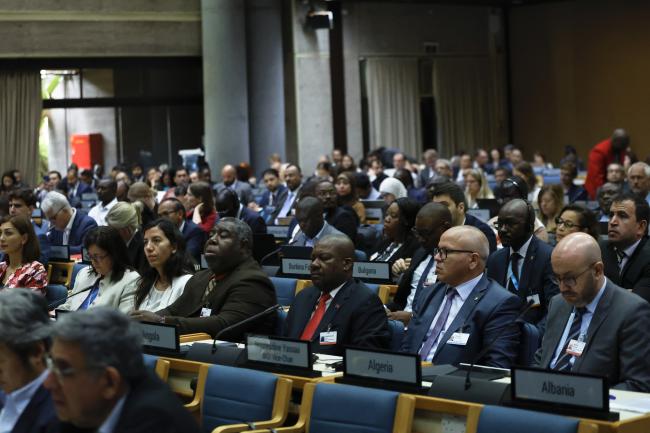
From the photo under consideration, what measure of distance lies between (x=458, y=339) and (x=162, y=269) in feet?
6.34

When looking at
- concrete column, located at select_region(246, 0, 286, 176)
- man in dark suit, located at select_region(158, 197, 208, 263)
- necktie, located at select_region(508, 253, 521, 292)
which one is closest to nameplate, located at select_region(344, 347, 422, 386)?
necktie, located at select_region(508, 253, 521, 292)

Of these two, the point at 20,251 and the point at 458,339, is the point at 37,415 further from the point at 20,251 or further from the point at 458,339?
the point at 20,251

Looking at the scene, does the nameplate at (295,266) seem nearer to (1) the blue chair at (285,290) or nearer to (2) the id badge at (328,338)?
(1) the blue chair at (285,290)

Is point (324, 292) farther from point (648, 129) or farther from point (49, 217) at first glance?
point (648, 129)

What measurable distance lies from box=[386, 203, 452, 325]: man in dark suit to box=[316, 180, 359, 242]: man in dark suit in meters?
2.30

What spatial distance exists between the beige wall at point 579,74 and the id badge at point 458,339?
18.7m

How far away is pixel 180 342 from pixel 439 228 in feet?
5.29

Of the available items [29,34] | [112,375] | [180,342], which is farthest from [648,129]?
[112,375]

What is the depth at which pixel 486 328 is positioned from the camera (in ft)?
14.8

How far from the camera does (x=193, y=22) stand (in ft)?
62.0

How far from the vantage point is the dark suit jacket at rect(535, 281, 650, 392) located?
3.84 meters

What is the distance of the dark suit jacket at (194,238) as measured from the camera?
8.17m

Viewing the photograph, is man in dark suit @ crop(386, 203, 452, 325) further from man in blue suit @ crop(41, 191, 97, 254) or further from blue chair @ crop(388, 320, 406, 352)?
man in blue suit @ crop(41, 191, 97, 254)

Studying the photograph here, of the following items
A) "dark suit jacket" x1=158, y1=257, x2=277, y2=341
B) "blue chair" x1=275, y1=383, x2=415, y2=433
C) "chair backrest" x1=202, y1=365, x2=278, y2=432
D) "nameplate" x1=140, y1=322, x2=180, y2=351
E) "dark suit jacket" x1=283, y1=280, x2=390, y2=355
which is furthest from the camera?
"dark suit jacket" x1=158, y1=257, x2=277, y2=341
